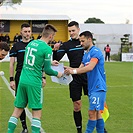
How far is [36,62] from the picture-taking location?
7.07m

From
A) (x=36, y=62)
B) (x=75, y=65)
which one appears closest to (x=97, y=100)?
(x=36, y=62)

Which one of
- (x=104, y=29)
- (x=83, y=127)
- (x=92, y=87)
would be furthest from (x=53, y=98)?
(x=104, y=29)

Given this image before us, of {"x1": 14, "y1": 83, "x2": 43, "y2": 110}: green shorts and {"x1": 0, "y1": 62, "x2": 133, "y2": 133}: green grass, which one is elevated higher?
{"x1": 14, "y1": 83, "x2": 43, "y2": 110}: green shorts

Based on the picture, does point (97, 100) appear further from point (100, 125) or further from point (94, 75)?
point (100, 125)

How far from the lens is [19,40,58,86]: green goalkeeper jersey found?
23.1 feet

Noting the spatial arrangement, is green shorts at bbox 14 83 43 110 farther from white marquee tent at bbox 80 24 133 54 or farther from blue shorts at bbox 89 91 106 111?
white marquee tent at bbox 80 24 133 54

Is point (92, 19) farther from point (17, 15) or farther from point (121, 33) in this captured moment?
point (17, 15)

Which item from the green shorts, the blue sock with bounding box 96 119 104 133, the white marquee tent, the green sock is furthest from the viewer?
the white marquee tent

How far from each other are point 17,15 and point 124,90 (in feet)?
125

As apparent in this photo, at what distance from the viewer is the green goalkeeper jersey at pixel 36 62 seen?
7.03 m

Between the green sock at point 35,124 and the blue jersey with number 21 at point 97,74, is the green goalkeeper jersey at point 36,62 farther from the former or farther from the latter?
the blue jersey with number 21 at point 97,74

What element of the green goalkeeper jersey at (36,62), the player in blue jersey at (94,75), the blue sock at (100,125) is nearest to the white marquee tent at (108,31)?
the blue sock at (100,125)

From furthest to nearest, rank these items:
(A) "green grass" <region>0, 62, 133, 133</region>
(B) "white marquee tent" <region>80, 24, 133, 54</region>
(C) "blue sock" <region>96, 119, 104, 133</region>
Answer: (B) "white marquee tent" <region>80, 24, 133, 54</region> < (A) "green grass" <region>0, 62, 133, 133</region> < (C) "blue sock" <region>96, 119, 104, 133</region>

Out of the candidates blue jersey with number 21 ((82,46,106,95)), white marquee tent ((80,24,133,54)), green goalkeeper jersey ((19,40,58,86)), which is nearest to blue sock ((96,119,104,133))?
blue jersey with number 21 ((82,46,106,95))
